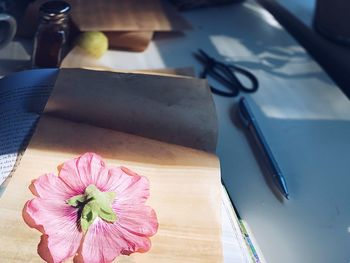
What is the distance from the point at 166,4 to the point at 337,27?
273 millimetres

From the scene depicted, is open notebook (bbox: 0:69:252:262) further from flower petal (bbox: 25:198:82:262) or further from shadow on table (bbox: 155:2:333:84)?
shadow on table (bbox: 155:2:333:84)

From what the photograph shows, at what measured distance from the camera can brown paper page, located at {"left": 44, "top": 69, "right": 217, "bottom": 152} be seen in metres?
0.49

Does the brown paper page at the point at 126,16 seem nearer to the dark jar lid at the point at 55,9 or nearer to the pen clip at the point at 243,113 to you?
the dark jar lid at the point at 55,9

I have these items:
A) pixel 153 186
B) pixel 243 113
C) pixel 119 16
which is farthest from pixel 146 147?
pixel 119 16

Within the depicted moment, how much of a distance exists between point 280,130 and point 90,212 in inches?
11.0

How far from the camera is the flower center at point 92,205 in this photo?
0.40 m

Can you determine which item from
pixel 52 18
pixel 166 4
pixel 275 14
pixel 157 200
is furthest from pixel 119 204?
pixel 275 14

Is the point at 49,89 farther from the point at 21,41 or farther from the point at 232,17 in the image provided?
the point at 232,17

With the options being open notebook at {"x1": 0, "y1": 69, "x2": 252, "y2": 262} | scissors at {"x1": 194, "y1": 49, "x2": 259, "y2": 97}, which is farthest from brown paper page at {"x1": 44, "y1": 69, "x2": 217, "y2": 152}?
scissors at {"x1": 194, "y1": 49, "x2": 259, "y2": 97}

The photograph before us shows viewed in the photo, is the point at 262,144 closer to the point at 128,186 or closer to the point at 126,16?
the point at 128,186

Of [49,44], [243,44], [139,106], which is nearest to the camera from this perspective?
[139,106]

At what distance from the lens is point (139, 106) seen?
50 cm

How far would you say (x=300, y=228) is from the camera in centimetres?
47

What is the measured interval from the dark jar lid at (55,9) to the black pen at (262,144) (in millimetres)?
244
